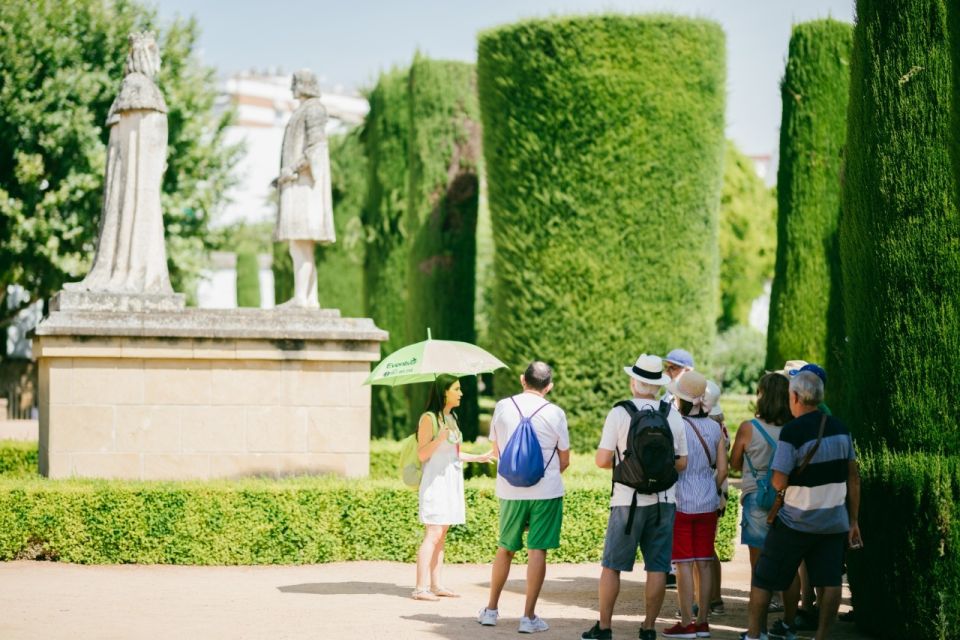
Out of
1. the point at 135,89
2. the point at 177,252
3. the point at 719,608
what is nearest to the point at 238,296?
the point at 177,252

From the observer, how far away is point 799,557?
7.58m

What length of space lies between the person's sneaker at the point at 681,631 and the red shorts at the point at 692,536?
0.44 m

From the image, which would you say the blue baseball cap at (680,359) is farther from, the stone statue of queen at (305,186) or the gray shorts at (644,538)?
the stone statue of queen at (305,186)

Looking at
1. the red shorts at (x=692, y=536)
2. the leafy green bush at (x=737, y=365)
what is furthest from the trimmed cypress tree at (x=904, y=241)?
the leafy green bush at (x=737, y=365)

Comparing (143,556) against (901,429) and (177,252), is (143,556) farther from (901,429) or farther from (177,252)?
(177,252)

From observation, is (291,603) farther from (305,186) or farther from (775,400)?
(305,186)

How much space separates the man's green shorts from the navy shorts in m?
1.37

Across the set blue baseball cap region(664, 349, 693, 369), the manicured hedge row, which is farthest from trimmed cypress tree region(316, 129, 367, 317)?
blue baseball cap region(664, 349, 693, 369)

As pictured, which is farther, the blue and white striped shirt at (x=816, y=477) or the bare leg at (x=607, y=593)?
the bare leg at (x=607, y=593)

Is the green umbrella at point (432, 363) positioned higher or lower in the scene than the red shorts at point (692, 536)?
higher

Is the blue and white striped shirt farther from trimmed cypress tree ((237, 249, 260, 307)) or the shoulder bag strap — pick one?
trimmed cypress tree ((237, 249, 260, 307))

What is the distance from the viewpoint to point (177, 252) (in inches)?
1033

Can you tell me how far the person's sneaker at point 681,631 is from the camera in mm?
8031

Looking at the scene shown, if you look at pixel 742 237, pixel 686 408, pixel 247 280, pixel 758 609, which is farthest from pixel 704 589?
pixel 247 280
